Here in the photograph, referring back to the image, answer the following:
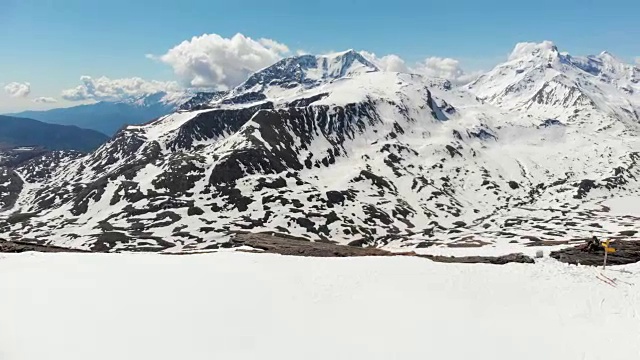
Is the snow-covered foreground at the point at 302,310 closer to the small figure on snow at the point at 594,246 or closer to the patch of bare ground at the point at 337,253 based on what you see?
the patch of bare ground at the point at 337,253

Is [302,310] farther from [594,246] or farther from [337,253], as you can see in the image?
[594,246]

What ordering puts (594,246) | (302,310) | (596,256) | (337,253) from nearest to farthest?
(302,310) < (596,256) < (594,246) < (337,253)

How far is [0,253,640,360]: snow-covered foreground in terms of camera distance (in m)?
22.1

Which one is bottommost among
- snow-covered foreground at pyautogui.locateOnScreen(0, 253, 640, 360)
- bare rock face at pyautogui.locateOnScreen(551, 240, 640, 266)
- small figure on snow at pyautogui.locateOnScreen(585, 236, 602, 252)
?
snow-covered foreground at pyautogui.locateOnScreen(0, 253, 640, 360)

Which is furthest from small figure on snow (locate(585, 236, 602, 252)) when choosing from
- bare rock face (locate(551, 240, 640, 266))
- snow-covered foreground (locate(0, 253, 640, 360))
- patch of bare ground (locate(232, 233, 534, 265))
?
snow-covered foreground (locate(0, 253, 640, 360))

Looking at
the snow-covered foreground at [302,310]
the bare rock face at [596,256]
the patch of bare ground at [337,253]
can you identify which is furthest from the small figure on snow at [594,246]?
the snow-covered foreground at [302,310]

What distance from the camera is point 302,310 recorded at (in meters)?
26.8

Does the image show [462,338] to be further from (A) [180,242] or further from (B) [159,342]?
(A) [180,242]

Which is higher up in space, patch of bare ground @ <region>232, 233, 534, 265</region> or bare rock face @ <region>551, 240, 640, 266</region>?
bare rock face @ <region>551, 240, 640, 266</region>

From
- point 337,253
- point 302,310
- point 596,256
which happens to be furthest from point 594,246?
point 302,310

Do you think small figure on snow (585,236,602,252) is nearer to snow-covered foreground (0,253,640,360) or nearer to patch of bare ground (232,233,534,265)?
patch of bare ground (232,233,534,265)

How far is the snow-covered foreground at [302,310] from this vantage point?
72.6 feet

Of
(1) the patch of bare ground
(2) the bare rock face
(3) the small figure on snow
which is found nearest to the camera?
(1) the patch of bare ground

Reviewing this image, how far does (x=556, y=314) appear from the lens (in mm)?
28688
